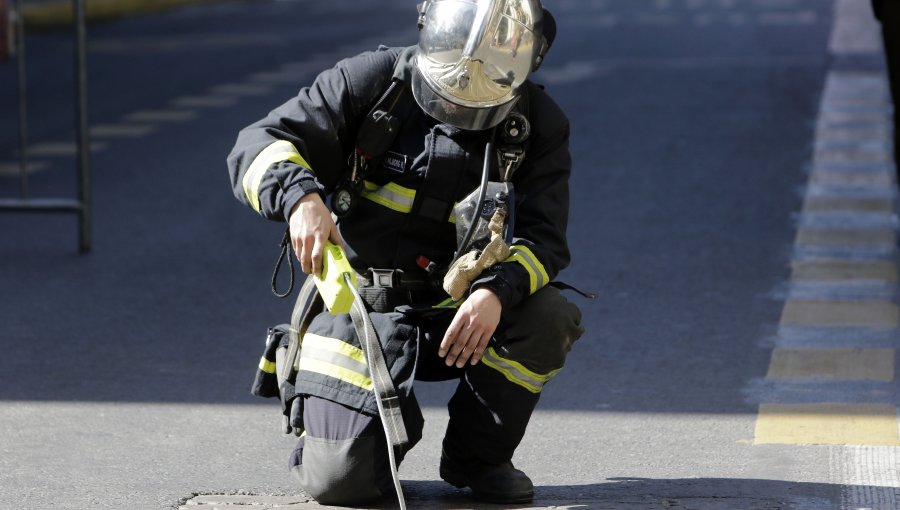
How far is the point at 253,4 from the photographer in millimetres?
22422

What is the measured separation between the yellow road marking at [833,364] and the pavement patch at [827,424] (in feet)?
1.24

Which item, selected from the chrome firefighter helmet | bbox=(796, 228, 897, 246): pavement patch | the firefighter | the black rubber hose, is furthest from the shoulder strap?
bbox=(796, 228, 897, 246): pavement patch

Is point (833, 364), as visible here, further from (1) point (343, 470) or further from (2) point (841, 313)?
(1) point (343, 470)

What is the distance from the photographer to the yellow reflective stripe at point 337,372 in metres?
4.13

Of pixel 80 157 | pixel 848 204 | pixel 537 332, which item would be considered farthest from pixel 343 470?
pixel 848 204

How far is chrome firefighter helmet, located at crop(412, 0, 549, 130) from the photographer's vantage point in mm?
4051

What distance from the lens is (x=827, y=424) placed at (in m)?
4.99

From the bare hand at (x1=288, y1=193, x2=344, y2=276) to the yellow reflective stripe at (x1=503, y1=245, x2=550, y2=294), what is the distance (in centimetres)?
50

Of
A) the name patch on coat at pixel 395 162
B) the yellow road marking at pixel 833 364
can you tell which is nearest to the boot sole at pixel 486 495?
the name patch on coat at pixel 395 162

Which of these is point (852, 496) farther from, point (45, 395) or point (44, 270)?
point (44, 270)

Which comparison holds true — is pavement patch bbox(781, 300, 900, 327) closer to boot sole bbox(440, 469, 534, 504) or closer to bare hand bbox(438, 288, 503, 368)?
boot sole bbox(440, 469, 534, 504)

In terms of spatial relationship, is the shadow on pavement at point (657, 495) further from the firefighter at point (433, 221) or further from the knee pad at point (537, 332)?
the knee pad at point (537, 332)

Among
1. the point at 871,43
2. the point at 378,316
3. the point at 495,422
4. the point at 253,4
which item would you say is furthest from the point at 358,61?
the point at 253,4

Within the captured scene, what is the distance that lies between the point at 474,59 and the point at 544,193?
44 centimetres
